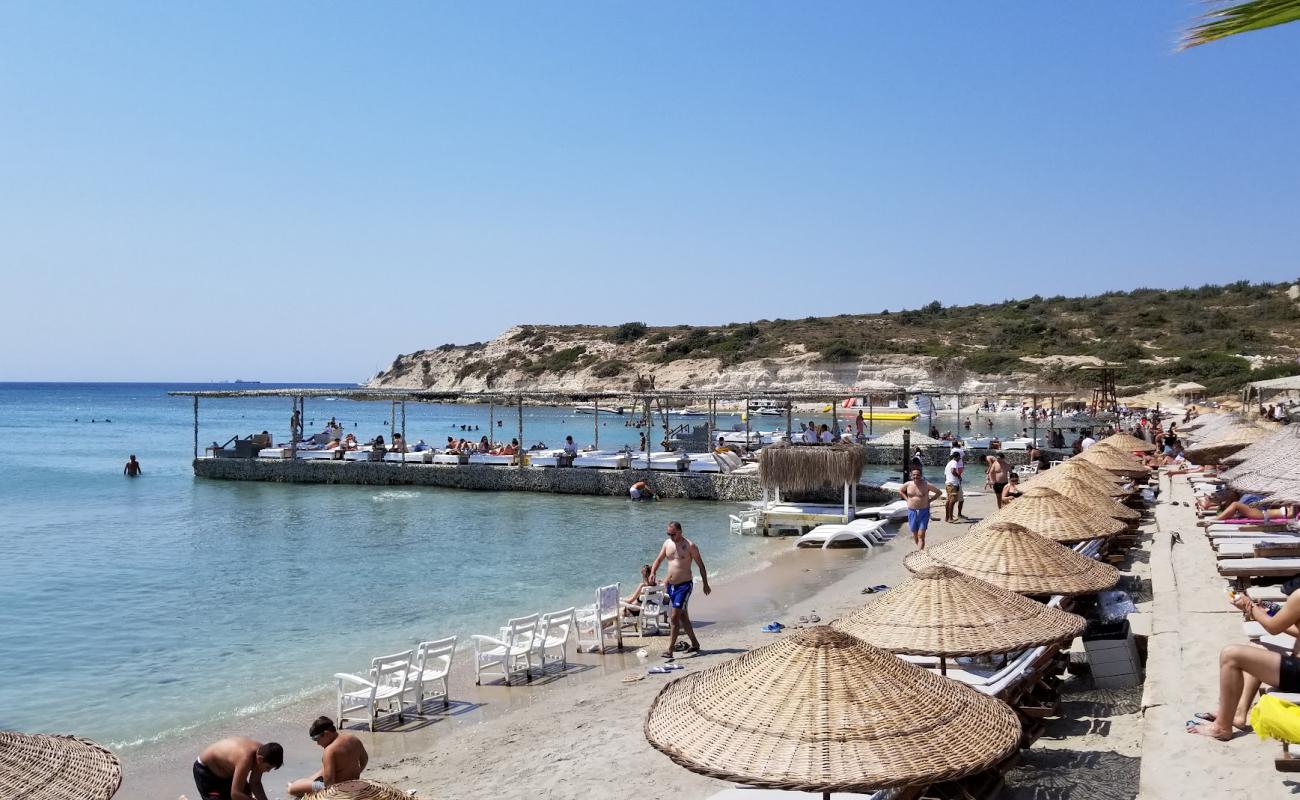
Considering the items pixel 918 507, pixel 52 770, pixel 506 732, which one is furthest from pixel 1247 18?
pixel 918 507

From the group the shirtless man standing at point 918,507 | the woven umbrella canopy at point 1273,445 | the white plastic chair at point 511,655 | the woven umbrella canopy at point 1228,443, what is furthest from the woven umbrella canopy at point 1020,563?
the woven umbrella canopy at point 1228,443

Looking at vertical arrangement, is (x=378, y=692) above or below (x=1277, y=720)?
below

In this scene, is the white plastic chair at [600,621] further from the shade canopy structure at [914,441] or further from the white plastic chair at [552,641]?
the shade canopy structure at [914,441]

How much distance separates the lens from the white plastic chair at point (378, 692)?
926 cm

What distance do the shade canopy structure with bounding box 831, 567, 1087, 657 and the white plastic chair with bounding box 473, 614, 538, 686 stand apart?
4.77m

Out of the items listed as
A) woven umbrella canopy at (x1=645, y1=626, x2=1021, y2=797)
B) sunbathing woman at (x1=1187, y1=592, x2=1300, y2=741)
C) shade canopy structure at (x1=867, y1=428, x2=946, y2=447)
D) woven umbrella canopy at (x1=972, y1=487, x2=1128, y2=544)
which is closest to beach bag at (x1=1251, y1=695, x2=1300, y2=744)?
sunbathing woman at (x1=1187, y1=592, x2=1300, y2=741)

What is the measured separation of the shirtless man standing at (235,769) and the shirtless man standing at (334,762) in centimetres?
23

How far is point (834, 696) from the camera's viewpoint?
470 cm

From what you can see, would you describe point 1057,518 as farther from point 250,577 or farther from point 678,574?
point 250,577

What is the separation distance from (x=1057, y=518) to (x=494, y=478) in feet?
73.6

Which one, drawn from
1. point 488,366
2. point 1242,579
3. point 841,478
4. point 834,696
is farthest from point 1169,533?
point 488,366

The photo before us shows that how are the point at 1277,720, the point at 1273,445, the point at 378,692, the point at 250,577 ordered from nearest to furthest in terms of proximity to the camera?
1. the point at 1277,720
2. the point at 378,692
3. the point at 1273,445
4. the point at 250,577

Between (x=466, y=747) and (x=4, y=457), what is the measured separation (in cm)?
5135

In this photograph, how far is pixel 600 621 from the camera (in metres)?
11.8
